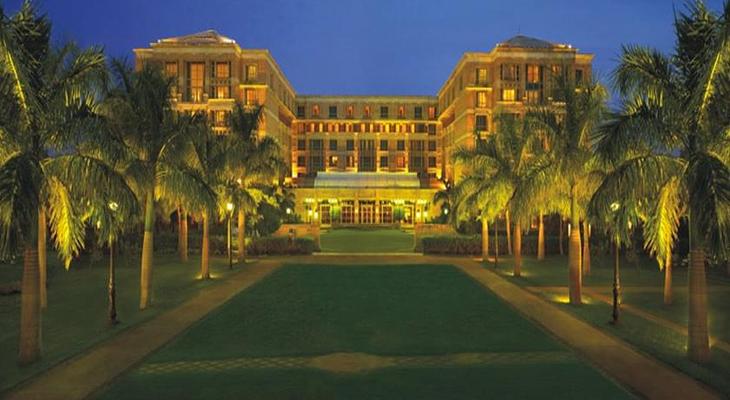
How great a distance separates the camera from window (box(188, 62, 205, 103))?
8094cm

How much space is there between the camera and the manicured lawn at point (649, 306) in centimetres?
1187

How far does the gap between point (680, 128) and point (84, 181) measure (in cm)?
1248

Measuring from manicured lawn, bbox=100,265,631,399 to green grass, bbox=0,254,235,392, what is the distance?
2.02 metres

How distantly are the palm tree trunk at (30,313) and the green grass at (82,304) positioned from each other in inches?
10.3

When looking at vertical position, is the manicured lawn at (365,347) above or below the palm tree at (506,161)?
below

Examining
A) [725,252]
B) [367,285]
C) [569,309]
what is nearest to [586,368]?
→ [725,252]

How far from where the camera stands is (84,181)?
1259cm

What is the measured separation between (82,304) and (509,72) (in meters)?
74.8

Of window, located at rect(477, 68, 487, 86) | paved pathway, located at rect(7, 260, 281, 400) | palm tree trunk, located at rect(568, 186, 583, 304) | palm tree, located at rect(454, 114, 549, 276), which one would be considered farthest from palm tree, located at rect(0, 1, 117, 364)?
window, located at rect(477, 68, 487, 86)

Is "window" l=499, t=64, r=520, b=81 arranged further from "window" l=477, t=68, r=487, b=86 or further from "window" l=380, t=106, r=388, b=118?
"window" l=380, t=106, r=388, b=118

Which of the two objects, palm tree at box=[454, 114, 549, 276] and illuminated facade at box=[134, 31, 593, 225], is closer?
palm tree at box=[454, 114, 549, 276]

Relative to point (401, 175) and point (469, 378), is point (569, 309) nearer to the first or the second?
point (469, 378)

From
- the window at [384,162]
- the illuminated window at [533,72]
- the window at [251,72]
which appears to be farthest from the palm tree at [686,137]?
the window at [384,162]

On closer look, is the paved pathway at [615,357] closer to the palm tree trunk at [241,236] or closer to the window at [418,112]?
the palm tree trunk at [241,236]
